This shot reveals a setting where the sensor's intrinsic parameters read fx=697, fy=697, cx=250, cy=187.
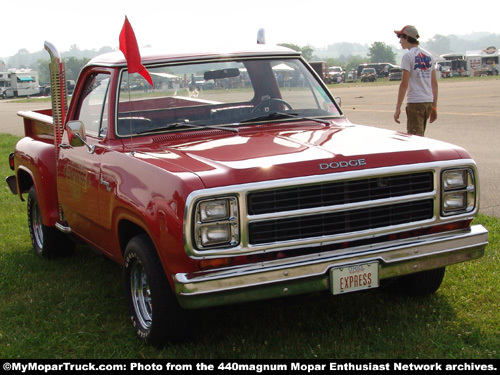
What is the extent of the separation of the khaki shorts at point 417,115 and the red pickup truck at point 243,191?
3.04 metres

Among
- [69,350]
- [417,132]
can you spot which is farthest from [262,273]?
[417,132]

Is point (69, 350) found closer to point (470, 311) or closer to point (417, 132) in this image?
point (470, 311)

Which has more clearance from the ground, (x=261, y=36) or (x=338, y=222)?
(x=261, y=36)

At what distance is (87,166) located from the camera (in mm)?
4992

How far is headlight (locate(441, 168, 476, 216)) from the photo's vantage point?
166 inches

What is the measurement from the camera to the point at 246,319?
4.68m

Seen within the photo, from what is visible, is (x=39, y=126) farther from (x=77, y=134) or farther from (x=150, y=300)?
(x=150, y=300)

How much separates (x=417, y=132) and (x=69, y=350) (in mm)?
5364

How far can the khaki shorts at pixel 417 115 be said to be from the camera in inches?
325

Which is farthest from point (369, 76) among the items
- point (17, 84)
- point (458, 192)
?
point (458, 192)

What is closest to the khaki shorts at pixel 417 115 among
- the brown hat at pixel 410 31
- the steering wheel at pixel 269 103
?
the brown hat at pixel 410 31

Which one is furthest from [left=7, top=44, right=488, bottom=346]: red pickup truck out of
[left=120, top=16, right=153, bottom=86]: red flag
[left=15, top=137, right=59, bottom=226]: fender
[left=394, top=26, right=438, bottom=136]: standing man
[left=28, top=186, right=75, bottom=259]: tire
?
[left=394, top=26, right=438, bottom=136]: standing man

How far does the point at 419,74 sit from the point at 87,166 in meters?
4.64

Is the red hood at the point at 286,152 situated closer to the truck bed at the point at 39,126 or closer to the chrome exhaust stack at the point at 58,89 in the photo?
the chrome exhaust stack at the point at 58,89
